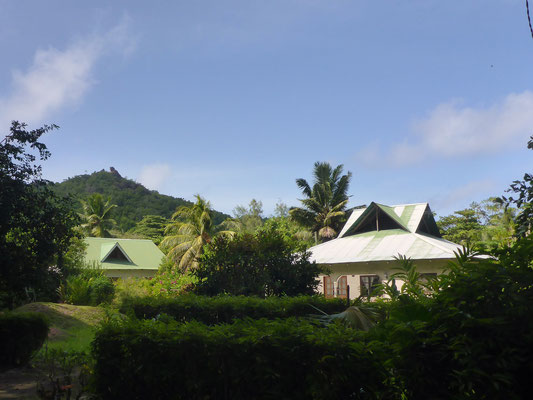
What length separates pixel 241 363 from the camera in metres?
4.37

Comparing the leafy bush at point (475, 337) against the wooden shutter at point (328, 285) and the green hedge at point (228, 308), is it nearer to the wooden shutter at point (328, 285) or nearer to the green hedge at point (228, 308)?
the green hedge at point (228, 308)

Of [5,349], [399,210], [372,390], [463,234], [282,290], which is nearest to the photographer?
[372,390]

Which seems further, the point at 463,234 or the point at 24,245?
the point at 463,234

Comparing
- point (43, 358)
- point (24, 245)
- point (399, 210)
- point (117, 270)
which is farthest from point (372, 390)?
point (117, 270)

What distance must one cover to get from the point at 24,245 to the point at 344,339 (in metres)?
10.3

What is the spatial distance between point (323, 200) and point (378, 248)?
18455 millimetres

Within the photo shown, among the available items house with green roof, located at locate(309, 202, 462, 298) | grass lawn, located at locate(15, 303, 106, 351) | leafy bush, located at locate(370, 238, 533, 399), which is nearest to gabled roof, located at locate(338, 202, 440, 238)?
house with green roof, located at locate(309, 202, 462, 298)

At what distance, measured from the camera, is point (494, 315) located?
11.3ft

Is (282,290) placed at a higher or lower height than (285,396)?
higher

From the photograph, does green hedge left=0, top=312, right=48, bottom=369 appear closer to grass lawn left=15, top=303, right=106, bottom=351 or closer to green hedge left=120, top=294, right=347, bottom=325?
green hedge left=120, top=294, right=347, bottom=325

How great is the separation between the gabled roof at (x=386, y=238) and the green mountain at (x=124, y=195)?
107ft

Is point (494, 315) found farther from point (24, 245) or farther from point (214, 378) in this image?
point (24, 245)

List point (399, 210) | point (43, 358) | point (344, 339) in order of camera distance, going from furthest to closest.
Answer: point (399, 210), point (43, 358), point (344, 339)

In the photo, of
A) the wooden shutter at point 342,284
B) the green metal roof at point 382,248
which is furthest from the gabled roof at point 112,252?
the wooden shutter at point 342,284
